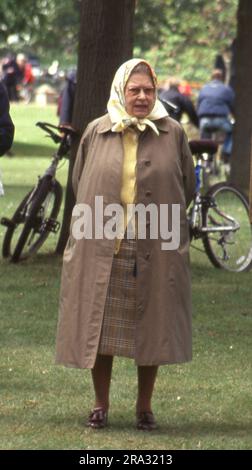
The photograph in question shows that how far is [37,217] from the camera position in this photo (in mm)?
13828

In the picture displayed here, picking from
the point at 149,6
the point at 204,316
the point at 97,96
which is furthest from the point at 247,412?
Result: the point at 149,6

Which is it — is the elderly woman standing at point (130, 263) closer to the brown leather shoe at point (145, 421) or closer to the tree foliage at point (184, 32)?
the brown leather shoe at point (145, 421)

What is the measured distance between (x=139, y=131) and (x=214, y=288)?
210 inches

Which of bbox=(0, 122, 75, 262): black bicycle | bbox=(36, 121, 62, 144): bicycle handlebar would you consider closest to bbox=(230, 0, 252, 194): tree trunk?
bbox=(0, 122, 75, 262): black bicycle

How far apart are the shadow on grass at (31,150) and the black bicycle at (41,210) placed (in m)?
18.2

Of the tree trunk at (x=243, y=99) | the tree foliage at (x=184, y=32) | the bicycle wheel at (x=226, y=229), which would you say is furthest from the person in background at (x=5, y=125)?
the tree foliage at (x=184, y=32)

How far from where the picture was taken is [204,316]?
1166 cm

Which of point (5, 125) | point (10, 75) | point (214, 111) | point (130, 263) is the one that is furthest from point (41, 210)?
point (10, 75)

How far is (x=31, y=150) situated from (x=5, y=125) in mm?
25561

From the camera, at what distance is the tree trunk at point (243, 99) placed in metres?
22.1

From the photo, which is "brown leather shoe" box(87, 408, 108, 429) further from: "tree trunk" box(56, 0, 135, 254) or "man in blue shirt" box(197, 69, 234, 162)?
"man in blue shirt" box(197, 69, 234, 162)

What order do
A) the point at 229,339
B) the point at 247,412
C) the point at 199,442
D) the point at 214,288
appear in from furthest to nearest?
the point at 214,288 → the point at 229,339 → the point at 247,412 → the point at 199,442

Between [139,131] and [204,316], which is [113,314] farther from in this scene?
[204,316]

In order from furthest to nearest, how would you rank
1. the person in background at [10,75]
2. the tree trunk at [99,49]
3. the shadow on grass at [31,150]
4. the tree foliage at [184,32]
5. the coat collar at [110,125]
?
the tree foliage at [184,32] → the person in background at [10,75] → the shadow on grass at [31,150] → the tree trunk at [99,49] → the coat collar at [110,125]
